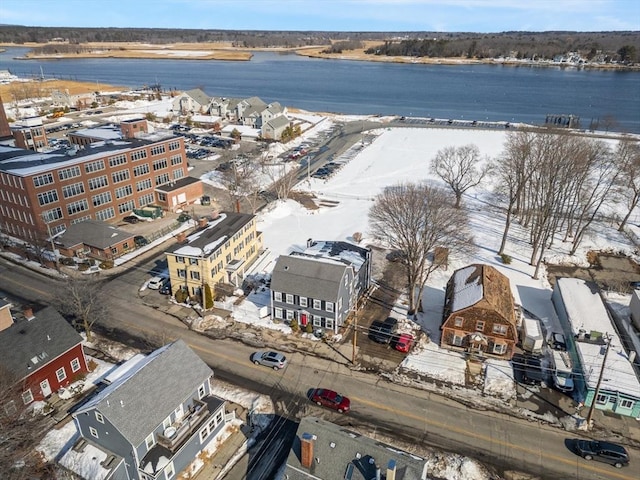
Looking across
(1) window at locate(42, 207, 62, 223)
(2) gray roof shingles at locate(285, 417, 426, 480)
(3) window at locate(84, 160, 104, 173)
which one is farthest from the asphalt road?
(3) window at locate(84, 160, 104, 173)

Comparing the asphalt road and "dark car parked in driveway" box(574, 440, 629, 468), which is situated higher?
"dark car parked in driveway" box(574, 440, 629, 468)

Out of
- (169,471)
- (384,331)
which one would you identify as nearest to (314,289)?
(384,331)

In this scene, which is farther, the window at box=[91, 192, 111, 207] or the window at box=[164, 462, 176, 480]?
the window at box=[91, 192, 111, 207]

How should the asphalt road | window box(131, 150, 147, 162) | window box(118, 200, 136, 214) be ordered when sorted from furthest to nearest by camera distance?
1. window box(131, 150, 147, 162)
2. window box(118, 200, 136, 214)
3. the asphalt road

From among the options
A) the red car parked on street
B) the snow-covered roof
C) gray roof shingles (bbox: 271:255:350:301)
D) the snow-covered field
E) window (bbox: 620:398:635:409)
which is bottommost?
the snow-covered field

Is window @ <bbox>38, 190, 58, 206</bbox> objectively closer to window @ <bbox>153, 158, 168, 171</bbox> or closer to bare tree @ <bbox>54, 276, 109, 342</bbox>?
bare tree @ <bbox>54, 276, 109, 342</bbox>

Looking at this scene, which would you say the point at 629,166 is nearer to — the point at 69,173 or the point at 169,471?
the point at 169,471
